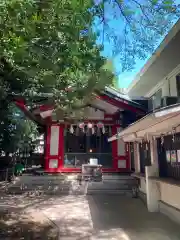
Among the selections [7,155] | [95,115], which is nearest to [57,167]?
[95,115]

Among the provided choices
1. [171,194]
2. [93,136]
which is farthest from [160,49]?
[93,136]

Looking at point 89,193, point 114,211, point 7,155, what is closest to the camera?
point 114,211

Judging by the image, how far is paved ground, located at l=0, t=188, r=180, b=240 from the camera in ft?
17.5

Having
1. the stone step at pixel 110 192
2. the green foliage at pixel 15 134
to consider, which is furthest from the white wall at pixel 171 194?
the green foliage at pixel 15 134

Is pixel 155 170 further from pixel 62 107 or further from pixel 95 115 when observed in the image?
pixel 95 115

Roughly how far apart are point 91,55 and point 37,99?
1.68 meters

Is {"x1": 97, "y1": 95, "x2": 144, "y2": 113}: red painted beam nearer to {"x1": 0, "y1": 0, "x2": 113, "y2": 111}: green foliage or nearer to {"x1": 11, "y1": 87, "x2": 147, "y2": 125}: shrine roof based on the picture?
{"x1": 11, "y1": 87, "x2": 147, "y2": 125}: shrine roof

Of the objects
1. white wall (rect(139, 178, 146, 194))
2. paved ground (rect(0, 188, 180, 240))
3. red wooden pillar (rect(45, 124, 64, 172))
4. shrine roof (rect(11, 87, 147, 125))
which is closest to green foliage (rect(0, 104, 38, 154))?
shrine roof (rect(11, 87, 147, 125))

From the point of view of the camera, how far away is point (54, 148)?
12758mm

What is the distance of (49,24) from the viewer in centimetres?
395

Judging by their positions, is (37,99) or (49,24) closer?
(49,24)

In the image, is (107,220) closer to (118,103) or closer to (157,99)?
(157,99)

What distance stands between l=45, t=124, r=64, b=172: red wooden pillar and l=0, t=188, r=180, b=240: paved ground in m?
3.06

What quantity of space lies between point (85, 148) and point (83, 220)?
6938 millimetres
